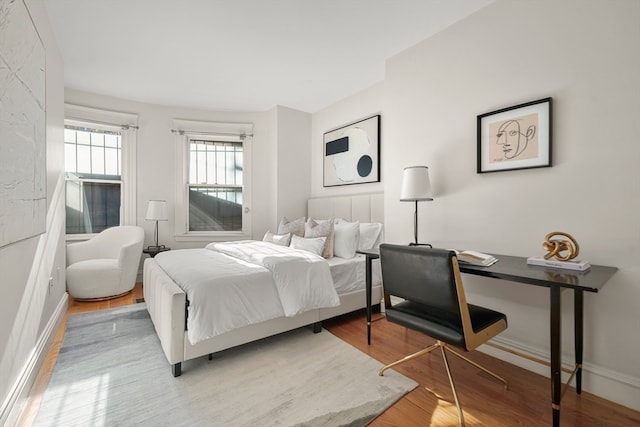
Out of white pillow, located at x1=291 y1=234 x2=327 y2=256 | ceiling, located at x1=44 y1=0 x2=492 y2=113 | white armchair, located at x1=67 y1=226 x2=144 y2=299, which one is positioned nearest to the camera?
ceiling, located at x1=44 y1=0 x2=492 y2=113

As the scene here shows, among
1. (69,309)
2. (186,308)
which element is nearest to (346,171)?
(186,308)

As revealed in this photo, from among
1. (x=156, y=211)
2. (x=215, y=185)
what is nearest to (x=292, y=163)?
(x=215, y=185)

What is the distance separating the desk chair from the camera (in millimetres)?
1495

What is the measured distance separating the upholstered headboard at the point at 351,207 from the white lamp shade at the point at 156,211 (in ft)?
7.08

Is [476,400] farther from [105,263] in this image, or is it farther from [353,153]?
[105,263]

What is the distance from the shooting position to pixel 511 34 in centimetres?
209

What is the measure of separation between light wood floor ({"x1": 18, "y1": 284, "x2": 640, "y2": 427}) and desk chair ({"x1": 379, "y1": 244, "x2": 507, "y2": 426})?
124 millimetres

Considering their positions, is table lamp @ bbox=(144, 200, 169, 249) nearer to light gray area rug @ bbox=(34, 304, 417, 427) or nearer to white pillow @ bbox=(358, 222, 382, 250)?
light gray area rug @ bbox=(34, 304, 417, 427)

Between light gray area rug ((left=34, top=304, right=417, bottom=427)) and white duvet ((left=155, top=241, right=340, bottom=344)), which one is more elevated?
white duvet ((left=155, top=241, right=340, bottom=344))

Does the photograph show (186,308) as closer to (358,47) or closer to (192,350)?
(192,350)

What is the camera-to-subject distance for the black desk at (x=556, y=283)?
1368mm

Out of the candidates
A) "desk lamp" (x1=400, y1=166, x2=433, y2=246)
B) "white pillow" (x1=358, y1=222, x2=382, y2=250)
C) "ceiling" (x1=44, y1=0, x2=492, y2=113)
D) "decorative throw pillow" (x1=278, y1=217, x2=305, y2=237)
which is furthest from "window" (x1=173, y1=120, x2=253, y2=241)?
"desk lamp" (x1=400, y1=166, x2=433, y2=246)

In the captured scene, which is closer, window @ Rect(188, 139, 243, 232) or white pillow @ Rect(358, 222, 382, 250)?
white pillow @ Rect(358, 222, 382, 250)

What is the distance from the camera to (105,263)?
3457mm
